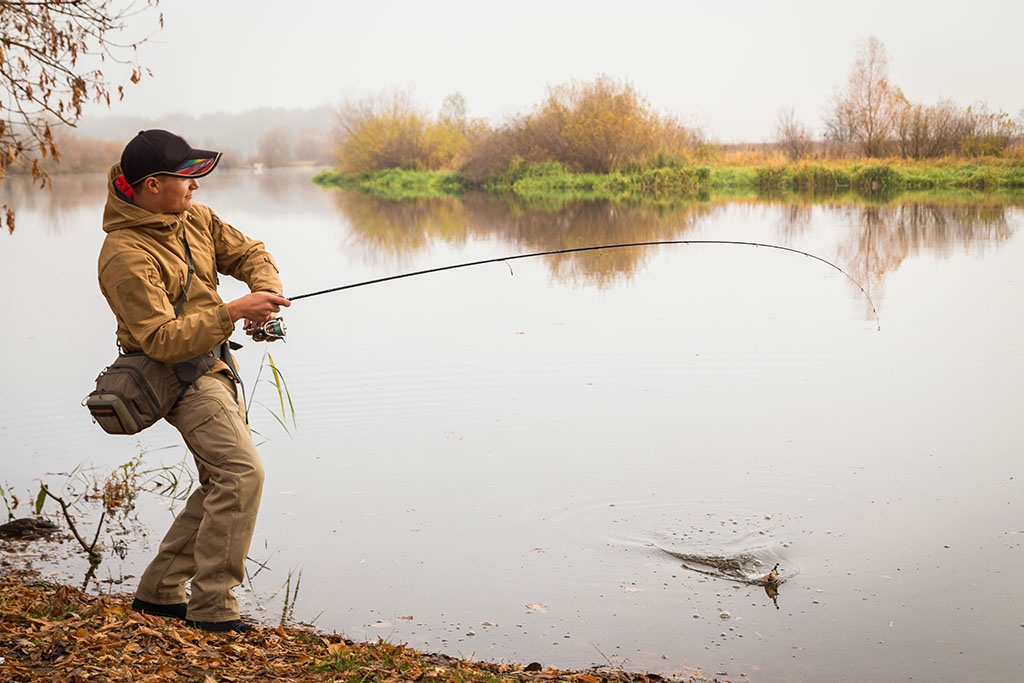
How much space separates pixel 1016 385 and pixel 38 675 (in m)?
7.21

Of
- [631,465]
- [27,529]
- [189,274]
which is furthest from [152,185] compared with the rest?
[631,465]

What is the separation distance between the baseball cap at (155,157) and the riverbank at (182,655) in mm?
1529

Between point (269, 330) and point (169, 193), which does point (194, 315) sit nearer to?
point (269, 330)

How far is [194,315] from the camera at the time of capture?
3.58 m

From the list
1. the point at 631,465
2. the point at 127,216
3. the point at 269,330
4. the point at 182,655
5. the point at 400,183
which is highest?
the point at 127,216

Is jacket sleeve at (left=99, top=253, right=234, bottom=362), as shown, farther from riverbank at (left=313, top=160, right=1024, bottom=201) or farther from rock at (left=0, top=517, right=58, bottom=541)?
riverbank at (left=313, top=160, right=1024, bottom=201)

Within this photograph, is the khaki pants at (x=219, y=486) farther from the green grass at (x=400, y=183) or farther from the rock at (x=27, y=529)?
the green grass at (x=400, y=183)

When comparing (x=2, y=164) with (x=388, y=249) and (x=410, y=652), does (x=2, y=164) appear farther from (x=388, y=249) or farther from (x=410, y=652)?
(x=388, y=249)

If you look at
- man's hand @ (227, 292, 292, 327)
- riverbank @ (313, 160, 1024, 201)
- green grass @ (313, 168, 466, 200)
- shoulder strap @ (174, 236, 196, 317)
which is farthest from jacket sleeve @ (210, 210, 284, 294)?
green grass @ (313, 168, 466, 200)

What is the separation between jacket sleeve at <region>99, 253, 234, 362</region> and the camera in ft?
11.6

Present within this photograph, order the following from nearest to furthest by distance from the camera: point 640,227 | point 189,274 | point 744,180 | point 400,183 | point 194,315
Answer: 1. point 194,315
2. point 189,274
3. point 640,227
4. point 744,180
5. point 400,183

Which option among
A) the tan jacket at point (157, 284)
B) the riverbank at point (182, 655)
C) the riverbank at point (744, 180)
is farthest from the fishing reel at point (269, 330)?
the riverbank at point (744, 180)

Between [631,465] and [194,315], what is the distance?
327cm

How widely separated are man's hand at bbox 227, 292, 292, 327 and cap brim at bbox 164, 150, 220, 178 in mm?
470
